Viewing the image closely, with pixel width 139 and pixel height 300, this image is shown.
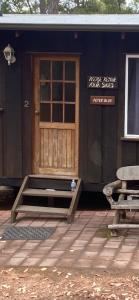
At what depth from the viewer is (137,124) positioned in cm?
870

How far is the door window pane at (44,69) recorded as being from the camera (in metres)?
8.91

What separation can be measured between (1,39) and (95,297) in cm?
504

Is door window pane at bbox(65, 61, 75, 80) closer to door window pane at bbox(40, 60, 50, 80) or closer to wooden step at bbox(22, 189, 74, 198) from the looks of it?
door window pane at bbox(40, 60, 50, 80)

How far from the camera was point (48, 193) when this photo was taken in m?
8.48

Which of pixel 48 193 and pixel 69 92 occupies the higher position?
pixel 69 92

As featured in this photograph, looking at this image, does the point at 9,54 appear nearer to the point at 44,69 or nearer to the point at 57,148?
the point at 44,69

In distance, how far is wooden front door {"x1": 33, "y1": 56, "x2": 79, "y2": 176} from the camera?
29.1ft

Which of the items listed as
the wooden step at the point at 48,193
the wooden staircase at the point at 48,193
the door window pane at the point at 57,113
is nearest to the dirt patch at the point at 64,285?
the wooden staircase at the point at 48,193

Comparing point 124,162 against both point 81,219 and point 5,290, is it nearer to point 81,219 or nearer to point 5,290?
point 81,219

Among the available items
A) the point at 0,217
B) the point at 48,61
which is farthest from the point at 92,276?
the point at 48,61

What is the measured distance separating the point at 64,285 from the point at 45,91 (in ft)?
13.9

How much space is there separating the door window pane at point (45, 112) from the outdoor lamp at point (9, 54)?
834mm

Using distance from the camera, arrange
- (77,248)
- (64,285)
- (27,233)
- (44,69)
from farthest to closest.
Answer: (44,69) < (27,233) < (77,248) < (64,285)

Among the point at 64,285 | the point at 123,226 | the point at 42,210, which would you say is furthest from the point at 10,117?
the point at 64,285
